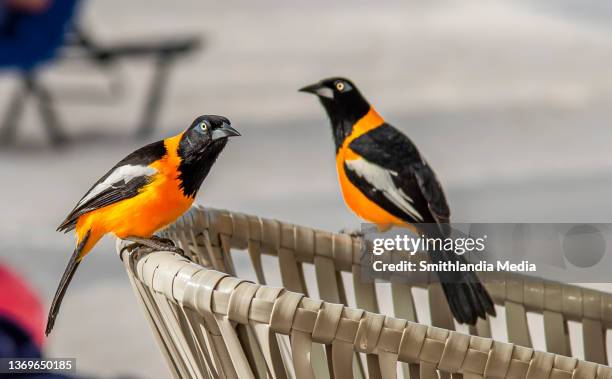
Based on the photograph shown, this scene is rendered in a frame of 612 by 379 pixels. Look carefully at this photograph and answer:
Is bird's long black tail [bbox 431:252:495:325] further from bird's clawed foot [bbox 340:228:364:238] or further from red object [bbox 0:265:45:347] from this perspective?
red object [bbox 0:265:45:347]

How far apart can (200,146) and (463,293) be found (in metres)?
0.19

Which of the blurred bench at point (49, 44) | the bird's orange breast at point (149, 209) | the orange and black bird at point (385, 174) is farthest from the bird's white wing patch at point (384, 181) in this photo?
the blurred bench at point (49, 44)

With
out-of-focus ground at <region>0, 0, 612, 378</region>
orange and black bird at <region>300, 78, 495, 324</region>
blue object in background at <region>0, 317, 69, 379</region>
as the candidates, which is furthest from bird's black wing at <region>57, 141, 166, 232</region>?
Answer: out-of-focus ground at <region>0, 0, 612, 378</region>

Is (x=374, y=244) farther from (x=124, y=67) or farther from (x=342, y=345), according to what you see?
(x=124, y=67)

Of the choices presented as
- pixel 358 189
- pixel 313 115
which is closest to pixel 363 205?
pixel 358 189

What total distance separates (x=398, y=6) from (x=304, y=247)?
14.6 feet

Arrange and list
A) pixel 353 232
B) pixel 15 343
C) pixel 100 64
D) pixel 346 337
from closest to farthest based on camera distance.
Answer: pixel 346 337
pixel 353 232
pixel 15 343
pixel 100 64

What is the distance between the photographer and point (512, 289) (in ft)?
2.49

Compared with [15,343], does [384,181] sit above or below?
above

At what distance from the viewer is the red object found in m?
0.90

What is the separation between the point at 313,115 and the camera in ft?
10.1

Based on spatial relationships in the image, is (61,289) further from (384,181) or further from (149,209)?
(384,181)

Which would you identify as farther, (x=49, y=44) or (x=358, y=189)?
(x=49, y=44)

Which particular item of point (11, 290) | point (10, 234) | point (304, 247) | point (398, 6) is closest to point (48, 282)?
point (10, 234)
